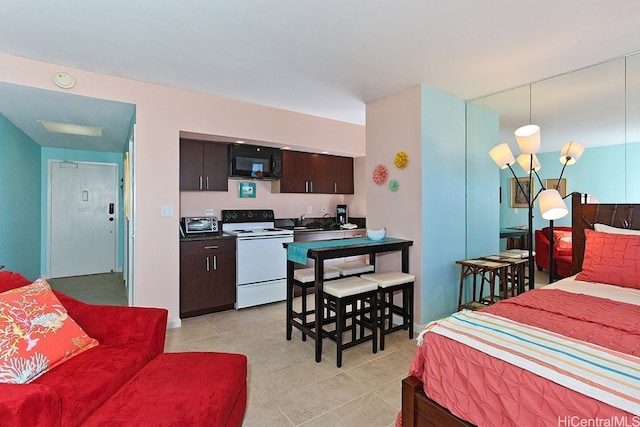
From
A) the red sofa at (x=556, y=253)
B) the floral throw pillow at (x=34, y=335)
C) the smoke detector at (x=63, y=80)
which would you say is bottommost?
the floral throw pillow at (x=34, y=335)

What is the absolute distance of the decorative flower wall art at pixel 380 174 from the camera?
340 centimetres

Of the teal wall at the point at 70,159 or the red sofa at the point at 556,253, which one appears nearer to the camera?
the red sofa at the point at 556,253

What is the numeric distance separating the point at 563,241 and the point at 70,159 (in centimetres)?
695

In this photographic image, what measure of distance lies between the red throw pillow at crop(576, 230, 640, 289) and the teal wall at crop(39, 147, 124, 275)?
6.44 m

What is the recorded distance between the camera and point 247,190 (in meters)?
4.50

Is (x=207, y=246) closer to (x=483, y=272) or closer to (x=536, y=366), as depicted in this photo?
(x=483, y=272)

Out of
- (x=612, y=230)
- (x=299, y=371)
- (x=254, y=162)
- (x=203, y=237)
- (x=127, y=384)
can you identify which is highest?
(x=254, y=162)

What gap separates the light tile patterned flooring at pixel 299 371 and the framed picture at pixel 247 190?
1.57 m

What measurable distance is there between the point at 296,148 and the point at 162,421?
11.7 ft

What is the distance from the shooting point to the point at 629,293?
191 centimetres

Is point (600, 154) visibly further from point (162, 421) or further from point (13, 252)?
point (13, 252)

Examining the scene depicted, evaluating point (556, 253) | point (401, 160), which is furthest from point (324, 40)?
point (556, 253)

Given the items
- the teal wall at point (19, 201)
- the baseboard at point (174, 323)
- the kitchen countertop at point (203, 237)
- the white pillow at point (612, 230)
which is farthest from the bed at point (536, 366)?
the teal wall at point (19, 201)

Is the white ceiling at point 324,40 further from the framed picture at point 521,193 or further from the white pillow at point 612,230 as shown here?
the white pillow at point 612,230
